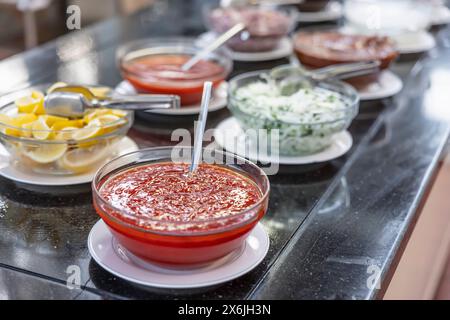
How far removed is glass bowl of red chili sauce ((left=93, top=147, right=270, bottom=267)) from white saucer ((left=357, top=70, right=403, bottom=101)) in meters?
0.77

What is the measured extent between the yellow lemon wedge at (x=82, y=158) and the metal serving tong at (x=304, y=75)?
49cm

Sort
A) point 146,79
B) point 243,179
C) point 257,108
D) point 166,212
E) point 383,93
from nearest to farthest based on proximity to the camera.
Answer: point 166,212 → point 243,179 → point 257,108 → point 146,79 → point 383,93

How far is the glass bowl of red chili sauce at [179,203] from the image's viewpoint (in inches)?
38.4

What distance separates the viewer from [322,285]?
3.43ft

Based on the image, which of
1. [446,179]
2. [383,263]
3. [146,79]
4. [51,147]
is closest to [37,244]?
[51,147]

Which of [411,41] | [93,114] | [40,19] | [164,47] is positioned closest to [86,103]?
[93,114]

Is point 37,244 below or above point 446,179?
above

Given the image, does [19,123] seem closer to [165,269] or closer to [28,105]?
[28,105]

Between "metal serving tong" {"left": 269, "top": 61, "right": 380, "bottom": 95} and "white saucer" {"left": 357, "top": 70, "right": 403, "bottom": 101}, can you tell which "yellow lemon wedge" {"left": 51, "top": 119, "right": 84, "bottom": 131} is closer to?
"metal serving tong" {"left": 269, "top": 61, "right": 380, "bottom": 95}

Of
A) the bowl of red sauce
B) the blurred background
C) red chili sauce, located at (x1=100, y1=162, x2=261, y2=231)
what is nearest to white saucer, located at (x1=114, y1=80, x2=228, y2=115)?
the bowl of red sauce

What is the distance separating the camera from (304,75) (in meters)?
1.65

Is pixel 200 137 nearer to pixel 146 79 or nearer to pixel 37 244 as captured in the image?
pixel 37 244

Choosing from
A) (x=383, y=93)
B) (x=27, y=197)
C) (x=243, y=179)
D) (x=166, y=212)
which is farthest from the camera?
(x=383, y=93)

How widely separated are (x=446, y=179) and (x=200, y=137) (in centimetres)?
85
